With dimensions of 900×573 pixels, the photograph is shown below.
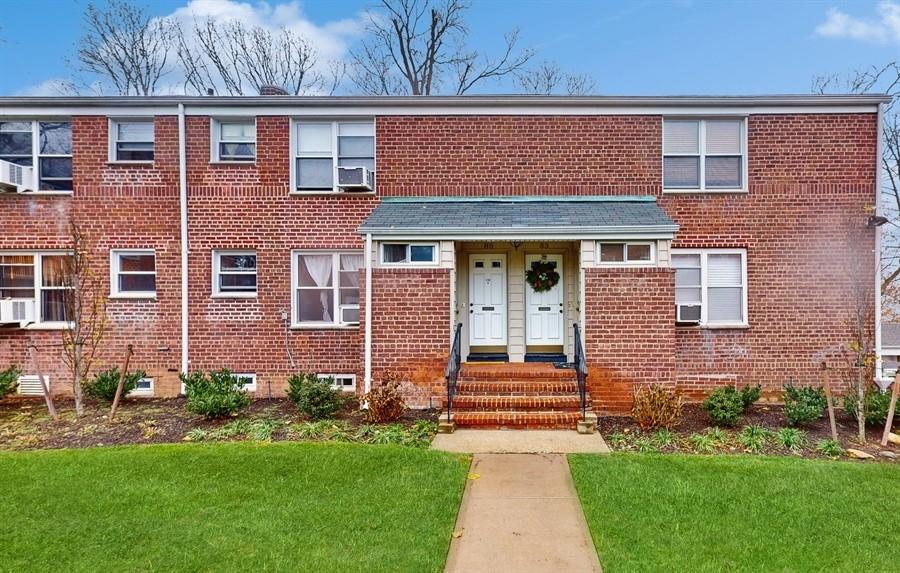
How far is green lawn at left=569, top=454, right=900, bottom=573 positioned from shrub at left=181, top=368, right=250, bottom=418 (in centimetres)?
555

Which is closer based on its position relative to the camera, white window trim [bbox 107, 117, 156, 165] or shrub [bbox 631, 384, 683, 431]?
shrub [bbox 631, 384, 683, 431]

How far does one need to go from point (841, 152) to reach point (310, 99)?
10779 millimetres

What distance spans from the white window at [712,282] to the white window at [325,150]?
22.2ft

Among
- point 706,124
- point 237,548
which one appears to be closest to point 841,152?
point 706,124

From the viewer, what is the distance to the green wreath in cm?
1061

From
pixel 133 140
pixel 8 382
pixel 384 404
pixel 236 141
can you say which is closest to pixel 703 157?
pixel 384 404

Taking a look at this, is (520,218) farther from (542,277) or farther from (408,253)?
(408,253)

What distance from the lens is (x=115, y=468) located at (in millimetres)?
6309

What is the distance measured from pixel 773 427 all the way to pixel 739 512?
392 centimetres

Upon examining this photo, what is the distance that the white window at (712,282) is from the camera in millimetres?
10336

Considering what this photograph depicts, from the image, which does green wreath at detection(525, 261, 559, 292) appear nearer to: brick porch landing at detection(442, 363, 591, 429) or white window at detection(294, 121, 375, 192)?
brick porch landing at detection(442, 363, 591, 429)

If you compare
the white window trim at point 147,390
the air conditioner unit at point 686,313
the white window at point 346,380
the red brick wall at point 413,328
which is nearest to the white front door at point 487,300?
the red brick wall at point 413,328


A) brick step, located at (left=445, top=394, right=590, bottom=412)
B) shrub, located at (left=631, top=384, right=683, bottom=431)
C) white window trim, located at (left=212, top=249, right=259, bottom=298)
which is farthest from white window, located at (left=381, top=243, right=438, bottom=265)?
shrub, located at (left=631, top=384, right=683, bottom=431)

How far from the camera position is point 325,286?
10727 millimetres
